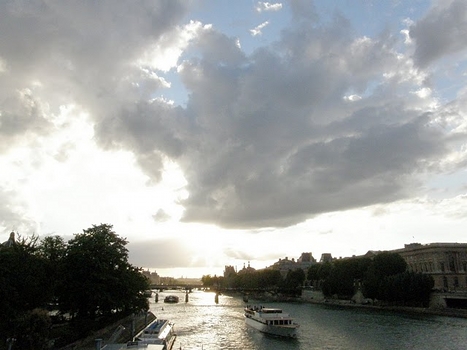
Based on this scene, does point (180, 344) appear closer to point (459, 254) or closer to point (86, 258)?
point (86, 258)

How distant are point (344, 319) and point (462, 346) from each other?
4424cm

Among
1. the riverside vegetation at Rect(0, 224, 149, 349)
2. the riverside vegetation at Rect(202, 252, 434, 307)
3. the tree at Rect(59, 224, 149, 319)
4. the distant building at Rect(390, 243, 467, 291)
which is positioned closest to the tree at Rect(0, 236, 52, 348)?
the riverside vegetation at Rect(0, 224, 149, 349)

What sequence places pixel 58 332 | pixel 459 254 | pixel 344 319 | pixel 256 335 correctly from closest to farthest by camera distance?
pixel 58 332, pixel 256 335, pixel 344 319, pixel 459 254

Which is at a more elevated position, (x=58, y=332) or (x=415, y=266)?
(x=415, y=266)

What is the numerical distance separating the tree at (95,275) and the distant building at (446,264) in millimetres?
121024

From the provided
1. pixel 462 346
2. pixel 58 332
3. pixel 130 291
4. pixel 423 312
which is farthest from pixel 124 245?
pixel 423 312

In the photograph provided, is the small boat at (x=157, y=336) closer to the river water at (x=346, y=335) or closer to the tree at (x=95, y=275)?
the river water at (x=346, y=335)

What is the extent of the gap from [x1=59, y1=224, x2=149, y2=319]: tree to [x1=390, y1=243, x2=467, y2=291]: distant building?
397 ft

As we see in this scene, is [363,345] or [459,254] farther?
[459,254]

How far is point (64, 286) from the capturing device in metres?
67.1

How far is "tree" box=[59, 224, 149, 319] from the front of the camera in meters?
67.5

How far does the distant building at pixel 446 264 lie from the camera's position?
512 feet

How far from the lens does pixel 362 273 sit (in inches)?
6629

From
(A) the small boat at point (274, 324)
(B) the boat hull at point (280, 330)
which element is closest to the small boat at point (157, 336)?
(B) the boat hull at point (280, 330)
